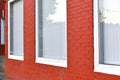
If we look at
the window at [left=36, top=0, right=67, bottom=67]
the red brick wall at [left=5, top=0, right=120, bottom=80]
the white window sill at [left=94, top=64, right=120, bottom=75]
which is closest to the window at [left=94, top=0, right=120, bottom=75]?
the white window sill at [left=94, top=64, right=120, bottom=75]

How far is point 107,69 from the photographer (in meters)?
5.42

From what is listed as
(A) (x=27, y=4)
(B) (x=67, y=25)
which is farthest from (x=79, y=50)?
(A) (x=27, y=4)

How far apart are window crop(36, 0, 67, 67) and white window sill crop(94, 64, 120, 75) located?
1.28 meters

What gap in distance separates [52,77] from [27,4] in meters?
2.56

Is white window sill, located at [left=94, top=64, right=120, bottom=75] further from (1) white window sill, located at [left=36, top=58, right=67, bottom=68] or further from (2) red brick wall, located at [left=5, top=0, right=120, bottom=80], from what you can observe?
(1) white window sill, located at [left=36, top=58, right=67, bottom=68]

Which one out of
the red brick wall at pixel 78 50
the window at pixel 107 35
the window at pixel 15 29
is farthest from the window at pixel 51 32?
the window at pixel 15 29

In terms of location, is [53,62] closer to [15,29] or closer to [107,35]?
[107,35]

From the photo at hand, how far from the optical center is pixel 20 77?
31.2 feet

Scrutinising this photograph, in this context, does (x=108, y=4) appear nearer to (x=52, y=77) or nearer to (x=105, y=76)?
(x=105, y=76)

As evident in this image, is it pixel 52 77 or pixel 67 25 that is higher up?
pixel 67 25

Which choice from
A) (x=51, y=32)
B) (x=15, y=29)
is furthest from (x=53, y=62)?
(x=15, y=29)

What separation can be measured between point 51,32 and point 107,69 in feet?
8.65

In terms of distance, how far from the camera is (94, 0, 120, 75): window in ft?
17.7

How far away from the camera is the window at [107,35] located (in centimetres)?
541
